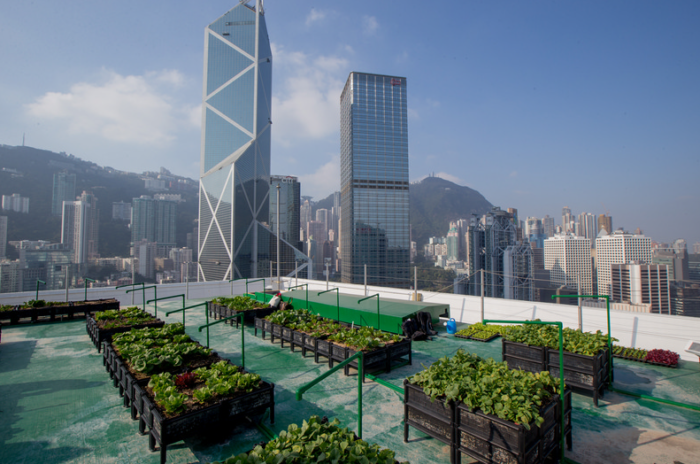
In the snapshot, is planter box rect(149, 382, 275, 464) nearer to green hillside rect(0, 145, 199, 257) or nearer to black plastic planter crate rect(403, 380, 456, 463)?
black plastic planter crate rect(403, 380, 456, 463)

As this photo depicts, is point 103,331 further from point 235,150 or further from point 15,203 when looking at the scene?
point 15,203

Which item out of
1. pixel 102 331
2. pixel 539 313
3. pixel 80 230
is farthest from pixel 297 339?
pixel 80 230

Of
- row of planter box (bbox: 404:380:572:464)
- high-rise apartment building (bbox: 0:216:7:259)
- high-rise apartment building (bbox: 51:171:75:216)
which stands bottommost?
row of planter box (bbox: 404:380:572:464)

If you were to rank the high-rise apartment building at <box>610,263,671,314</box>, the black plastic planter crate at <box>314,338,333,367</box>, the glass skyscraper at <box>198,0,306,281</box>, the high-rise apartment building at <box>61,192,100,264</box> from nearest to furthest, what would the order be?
1. the black plastic planter crate at <box>314,338,333,367</box>
2. the high-rise apartment building at <box>610,263,671,314</box>
3. the glass skyscraper at <box>198,0,306,281</box>
4. the high-rise apartment building at <box>61,192,100,264</box>

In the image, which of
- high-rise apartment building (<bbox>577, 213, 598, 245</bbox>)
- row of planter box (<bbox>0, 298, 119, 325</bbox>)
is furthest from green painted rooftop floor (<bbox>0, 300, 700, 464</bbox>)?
high-rise apartment building (<bbox>577, 213, 598, 245</bbox>)

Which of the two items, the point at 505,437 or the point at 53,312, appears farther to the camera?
the point at 53,312

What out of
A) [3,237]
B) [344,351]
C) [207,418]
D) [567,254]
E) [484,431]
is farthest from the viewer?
[3,237]
